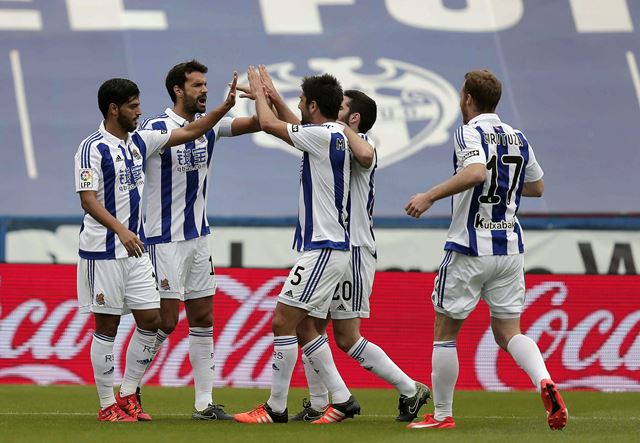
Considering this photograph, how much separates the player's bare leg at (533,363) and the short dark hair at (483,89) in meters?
1.28

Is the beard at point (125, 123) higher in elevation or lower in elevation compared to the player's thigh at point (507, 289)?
higher

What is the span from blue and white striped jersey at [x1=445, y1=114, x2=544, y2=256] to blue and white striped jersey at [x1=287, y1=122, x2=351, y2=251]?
0.70 metres

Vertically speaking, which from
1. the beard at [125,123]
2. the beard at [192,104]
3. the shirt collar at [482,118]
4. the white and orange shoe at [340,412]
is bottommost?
the white and orange shoe at [340,412]

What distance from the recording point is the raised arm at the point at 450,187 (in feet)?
22.6

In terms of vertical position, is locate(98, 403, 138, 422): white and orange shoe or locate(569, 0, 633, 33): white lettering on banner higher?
locate(569, 0, 633, 33): white lettering on banner

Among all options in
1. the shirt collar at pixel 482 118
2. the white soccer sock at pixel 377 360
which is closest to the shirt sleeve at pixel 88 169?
the white soccer sock at pixel 377 360

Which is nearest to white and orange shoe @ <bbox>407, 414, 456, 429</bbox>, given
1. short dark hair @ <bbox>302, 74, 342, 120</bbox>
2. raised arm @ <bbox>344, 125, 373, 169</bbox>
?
raised arm @ <bbox>344, 125, 373, 169</bbox>

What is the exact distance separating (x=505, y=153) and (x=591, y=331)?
4.28 m

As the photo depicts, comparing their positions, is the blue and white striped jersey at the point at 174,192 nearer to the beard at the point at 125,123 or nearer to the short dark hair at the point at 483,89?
the beard at the point at 125,123

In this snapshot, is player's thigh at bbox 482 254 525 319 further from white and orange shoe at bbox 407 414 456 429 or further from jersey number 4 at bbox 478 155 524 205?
white and orange shoe at bbox 407 414 456 429

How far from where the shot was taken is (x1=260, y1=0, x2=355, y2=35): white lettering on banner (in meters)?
19.2

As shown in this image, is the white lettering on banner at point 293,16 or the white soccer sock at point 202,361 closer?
the white soccer sock at point 202,361

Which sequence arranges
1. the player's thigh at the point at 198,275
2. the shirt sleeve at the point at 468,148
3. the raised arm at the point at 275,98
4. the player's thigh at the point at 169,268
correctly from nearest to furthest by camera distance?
1. the shirt sleeve at the point at 468,148
2. the raised arm at the point at 275,98
3. the player's thigh at the point at 169,268
4. the player's thigh at the point at 198,275

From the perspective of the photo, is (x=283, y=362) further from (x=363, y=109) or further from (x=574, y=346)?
(x=574, y=346)
